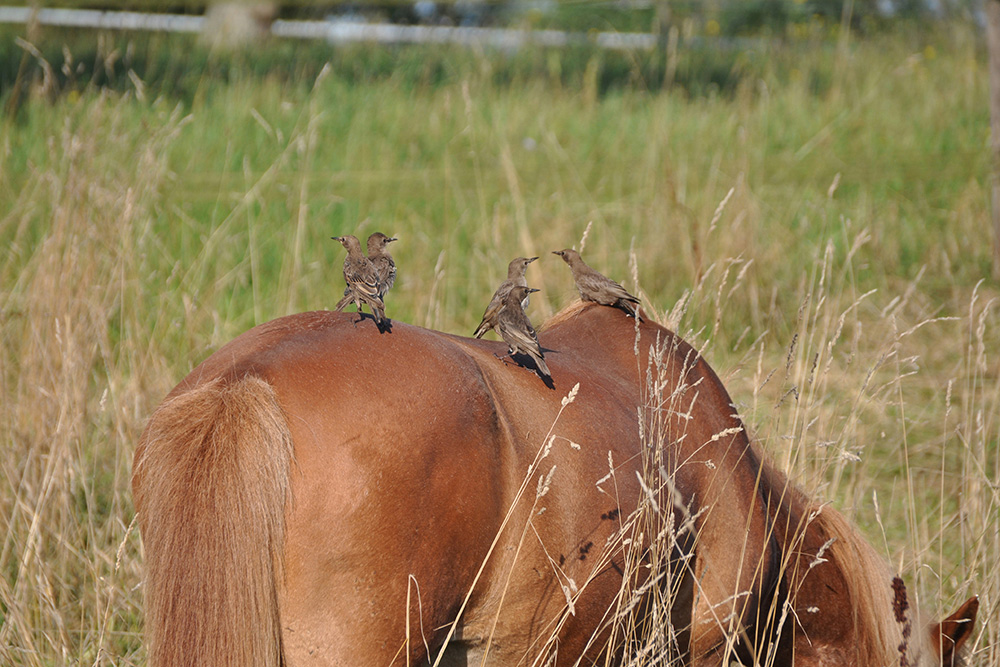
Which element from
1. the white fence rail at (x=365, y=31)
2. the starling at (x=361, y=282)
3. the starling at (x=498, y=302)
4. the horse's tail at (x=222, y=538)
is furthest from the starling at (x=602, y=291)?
the white fence rail at (x=365, y=31)

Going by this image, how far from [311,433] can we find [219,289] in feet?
10.6

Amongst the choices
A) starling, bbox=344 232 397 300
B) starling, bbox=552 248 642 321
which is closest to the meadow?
starling, bbox=552 248 642 321

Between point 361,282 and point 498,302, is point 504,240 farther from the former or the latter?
point 361,282

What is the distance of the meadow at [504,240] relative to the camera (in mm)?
2834

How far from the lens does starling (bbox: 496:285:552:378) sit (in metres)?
1.83

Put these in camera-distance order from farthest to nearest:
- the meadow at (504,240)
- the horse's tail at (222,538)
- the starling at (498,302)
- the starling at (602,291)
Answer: the meadow at (504,240)
the starling at (602,291)
the starling at (498,302)
the horse's tail at (222,538)

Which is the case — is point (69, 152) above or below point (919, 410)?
above

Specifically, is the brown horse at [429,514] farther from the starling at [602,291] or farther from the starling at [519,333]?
the starling at [602,291]

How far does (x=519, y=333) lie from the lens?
1.85 m

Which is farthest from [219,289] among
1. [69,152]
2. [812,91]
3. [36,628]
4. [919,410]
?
[812,91]

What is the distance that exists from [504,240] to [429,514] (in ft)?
13.4

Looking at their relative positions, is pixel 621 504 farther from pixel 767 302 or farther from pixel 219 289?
pixel 767 302

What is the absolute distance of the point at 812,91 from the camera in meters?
8.83

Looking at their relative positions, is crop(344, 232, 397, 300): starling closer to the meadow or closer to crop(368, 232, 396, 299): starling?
crop(368, 232, 396, 299): starling
